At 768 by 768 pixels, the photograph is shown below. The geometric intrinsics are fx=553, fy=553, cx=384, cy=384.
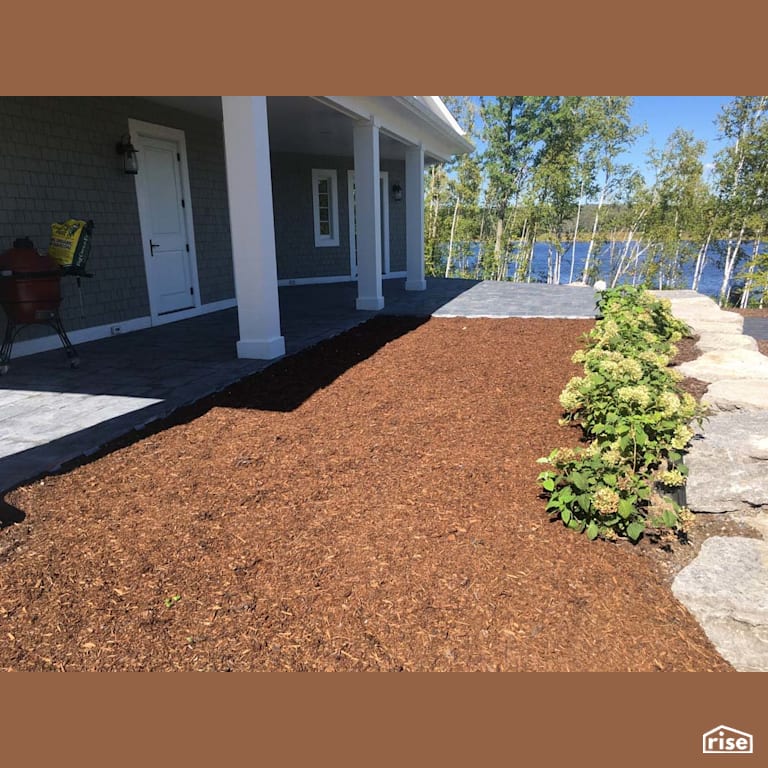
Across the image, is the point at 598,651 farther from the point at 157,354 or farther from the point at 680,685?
the point at 157,354

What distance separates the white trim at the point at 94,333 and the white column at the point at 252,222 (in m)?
2.18

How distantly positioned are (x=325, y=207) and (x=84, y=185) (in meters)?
7.43

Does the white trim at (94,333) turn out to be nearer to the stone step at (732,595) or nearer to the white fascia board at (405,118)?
the white fascia board at (405,118)

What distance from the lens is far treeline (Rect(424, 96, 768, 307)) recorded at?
21.1 metres

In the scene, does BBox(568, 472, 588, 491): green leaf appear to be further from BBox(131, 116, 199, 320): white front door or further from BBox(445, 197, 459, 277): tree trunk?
BBox(445, 197, 459, 277): tree trunk

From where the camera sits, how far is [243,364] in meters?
5.30

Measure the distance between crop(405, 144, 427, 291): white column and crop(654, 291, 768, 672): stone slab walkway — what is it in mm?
8104

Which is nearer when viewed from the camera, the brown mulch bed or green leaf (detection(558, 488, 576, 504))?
the brown mulch bed

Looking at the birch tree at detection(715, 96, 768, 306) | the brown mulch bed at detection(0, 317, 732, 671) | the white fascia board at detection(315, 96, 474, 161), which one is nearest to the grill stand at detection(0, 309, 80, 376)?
the brown mulch bed at detection(0, 317, 732, 671)

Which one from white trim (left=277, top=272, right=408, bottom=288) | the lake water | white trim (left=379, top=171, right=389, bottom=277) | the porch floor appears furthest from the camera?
the lake water

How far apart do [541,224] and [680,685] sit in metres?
25.8

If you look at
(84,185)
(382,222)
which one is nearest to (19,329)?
(84,185)

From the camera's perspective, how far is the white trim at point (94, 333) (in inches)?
225

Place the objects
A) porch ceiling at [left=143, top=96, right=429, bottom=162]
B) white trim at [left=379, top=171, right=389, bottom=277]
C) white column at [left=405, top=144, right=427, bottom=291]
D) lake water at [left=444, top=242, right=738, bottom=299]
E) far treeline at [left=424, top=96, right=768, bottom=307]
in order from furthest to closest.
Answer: lake water at [left=444, top=242, right=738, bottom=299] → far treeline at [left=424, top=96, right=768, bottom=307] → white trim at [left=379, top=171, right=389, bottom=277] → white column at [left=405, top=144, right=427, bottom=291] → porch ceiling at [left=143, top=96, right=429, bottom=162]
